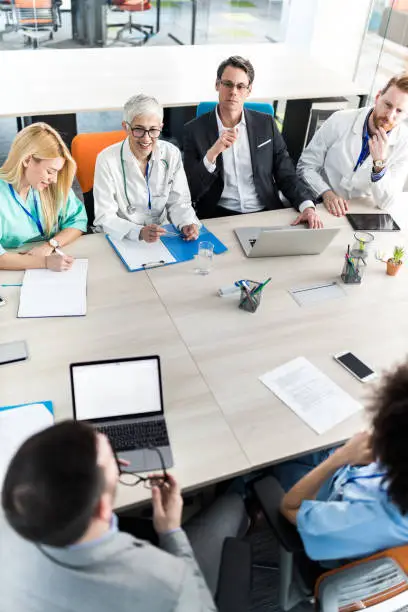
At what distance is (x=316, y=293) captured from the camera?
2326 millimetres

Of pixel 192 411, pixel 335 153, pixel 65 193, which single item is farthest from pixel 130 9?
pixel 192 411

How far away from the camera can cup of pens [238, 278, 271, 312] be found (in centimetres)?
214

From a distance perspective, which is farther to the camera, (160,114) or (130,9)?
(130,9)

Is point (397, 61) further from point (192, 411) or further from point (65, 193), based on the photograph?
point (192, 411)

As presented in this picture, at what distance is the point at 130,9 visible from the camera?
6.57m

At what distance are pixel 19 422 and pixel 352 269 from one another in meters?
1.52

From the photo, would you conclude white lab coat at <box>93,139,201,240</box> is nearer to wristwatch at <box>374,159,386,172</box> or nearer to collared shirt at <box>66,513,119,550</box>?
wristwatch at <box>374,159,386,172</box>

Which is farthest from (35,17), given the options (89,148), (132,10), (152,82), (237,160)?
(237,160)

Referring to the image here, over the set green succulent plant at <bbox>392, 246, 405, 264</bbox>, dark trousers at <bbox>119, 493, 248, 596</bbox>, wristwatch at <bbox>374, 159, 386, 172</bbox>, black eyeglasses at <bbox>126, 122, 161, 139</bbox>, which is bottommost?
dark trousers at <bbox>119, 493, 248, 596</bbox>

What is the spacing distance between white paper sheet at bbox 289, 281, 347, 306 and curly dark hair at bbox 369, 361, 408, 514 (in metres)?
0.98

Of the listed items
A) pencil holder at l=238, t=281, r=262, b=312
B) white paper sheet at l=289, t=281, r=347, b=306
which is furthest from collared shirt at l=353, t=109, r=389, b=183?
pencil holder at l=238, t=281, r=262, b=312

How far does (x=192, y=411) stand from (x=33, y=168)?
1.24 metres

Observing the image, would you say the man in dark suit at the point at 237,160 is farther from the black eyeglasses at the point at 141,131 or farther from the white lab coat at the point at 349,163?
the black eyeglasses at the point at 141,131

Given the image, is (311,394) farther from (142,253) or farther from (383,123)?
(383,123)
